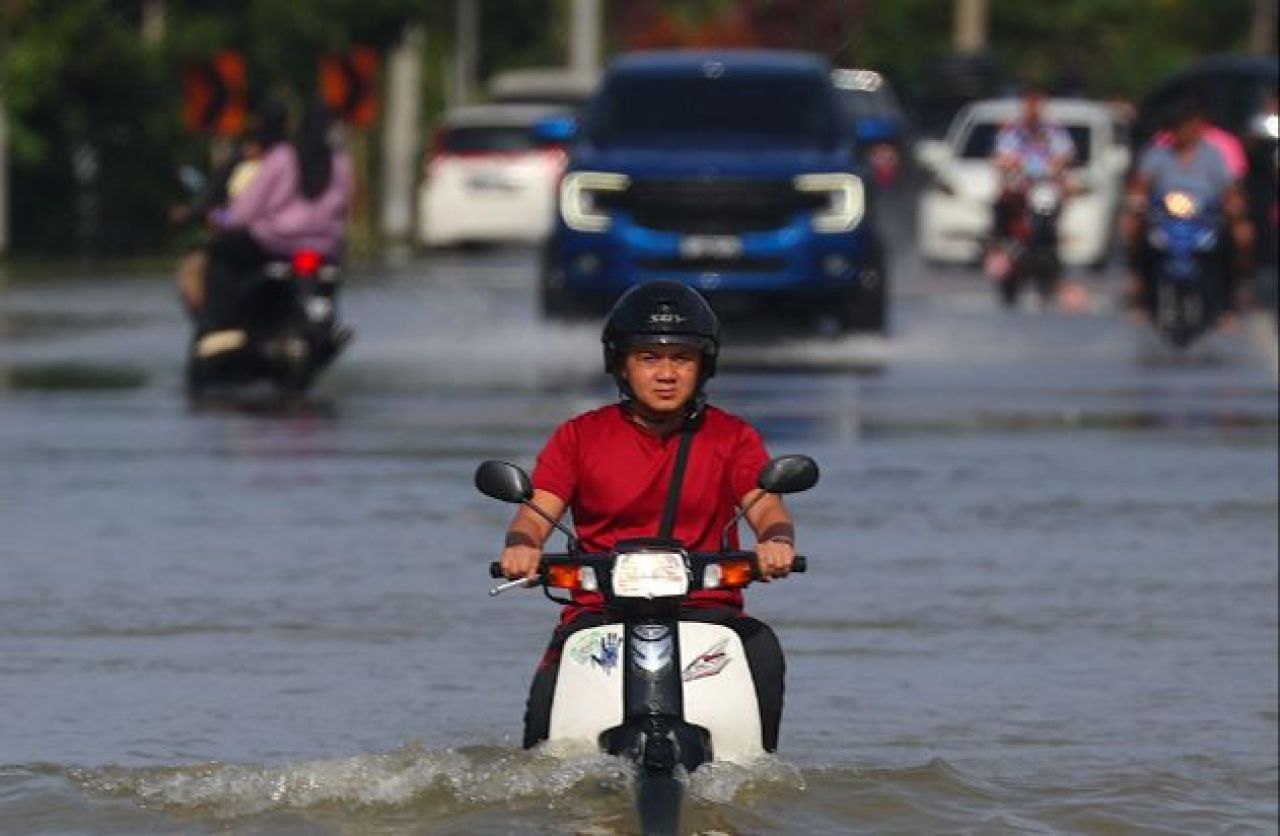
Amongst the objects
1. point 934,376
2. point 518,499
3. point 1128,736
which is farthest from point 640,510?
point 934,376

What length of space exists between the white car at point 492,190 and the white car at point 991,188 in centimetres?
502

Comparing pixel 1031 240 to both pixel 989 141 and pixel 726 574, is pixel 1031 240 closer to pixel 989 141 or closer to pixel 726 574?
pixel 989 141

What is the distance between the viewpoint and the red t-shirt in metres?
8.73

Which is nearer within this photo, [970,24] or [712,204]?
[712,204]

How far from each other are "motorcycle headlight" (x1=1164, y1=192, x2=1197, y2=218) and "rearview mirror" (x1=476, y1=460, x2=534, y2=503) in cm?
1999

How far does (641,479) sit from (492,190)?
37.2 m

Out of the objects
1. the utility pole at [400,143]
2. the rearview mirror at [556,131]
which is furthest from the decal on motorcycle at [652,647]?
the utility pole at [400,143]

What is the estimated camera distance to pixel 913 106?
2456 inches

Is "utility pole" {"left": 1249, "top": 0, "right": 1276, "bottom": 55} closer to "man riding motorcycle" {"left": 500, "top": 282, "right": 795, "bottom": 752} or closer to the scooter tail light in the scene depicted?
the scooter tail light

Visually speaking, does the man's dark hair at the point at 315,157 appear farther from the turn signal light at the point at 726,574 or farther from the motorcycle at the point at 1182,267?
the turn signal light at the point at 726,574

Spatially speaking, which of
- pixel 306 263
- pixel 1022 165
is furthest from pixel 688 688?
pixel 1022 165

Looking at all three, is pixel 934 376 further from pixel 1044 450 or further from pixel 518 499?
pixel 518 499

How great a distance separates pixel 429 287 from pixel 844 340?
9368 millimetres

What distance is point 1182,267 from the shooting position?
90.7ft
